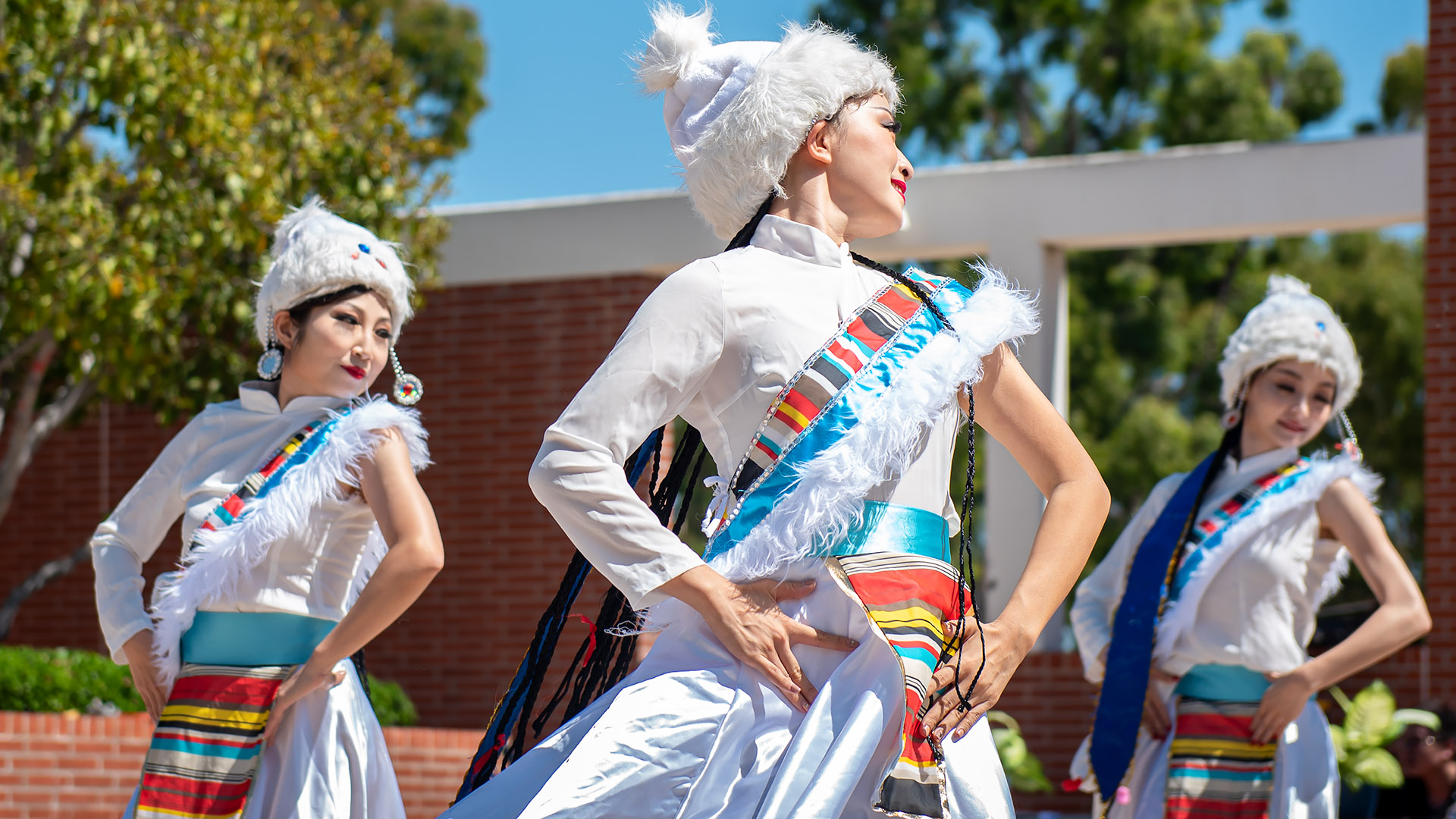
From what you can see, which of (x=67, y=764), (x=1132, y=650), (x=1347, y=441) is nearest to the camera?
(x=1132, y=650)

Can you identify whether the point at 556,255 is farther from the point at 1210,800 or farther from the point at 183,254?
the point at 1210,800

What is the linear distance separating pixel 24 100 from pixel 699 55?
7080mm

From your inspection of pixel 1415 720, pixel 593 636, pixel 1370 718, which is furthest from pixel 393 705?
pixel 593 636

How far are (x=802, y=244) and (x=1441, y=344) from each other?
6.66m

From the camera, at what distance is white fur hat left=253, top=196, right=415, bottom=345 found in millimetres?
3953

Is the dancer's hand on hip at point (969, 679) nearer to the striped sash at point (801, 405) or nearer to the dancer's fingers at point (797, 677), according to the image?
the dancer's fingers at point (797, 677)

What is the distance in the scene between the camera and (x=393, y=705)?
375 inches

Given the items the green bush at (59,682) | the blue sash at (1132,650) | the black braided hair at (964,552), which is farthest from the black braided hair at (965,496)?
the green bush at (59,682)

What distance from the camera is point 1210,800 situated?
4414mm

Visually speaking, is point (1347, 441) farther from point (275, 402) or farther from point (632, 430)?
point (632, 430)

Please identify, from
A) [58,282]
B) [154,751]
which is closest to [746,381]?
[154,751]

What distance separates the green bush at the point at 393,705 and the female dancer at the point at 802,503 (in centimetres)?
694

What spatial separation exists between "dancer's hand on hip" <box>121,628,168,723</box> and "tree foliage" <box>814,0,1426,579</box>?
54.7 feet

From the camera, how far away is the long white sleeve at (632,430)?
2.32 meters
